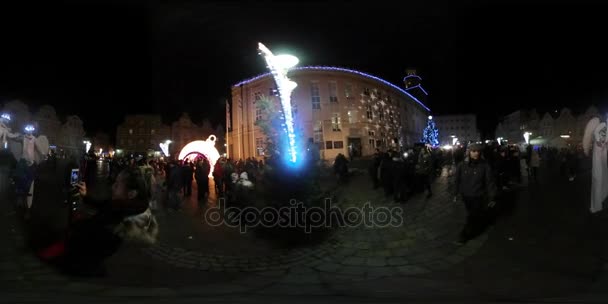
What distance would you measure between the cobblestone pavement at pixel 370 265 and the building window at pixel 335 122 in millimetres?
30663

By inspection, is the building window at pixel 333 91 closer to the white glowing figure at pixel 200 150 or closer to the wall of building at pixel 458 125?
the white glowing figure at pixel 200 150

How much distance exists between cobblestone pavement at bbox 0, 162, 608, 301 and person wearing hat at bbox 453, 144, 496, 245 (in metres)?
0.30

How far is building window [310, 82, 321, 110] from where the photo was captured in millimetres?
38312

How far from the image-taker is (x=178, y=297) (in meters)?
4.22

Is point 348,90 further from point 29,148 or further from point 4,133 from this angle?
point 4,133

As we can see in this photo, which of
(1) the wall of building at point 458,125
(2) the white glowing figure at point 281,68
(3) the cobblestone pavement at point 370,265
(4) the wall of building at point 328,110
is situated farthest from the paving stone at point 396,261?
(1) the wall of building at point 458,125

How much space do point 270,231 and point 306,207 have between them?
3.16 ft

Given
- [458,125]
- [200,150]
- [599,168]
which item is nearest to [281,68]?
[599,168]

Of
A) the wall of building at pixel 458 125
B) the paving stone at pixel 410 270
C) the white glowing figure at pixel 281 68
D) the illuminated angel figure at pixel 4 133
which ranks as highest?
the wall of building at pixel 458 125

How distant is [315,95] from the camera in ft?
126

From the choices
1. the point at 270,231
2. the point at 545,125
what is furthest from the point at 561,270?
the point at 545,125

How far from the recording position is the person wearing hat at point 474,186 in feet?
21.1

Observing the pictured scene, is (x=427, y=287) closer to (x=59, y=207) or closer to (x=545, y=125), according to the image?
(x=59, y=207)

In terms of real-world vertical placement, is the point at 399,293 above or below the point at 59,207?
below
